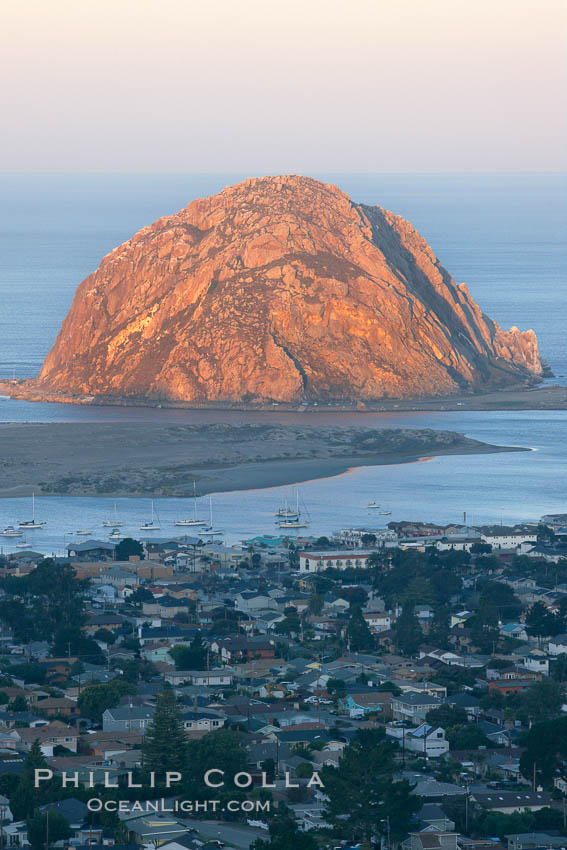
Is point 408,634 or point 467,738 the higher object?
point 408,634

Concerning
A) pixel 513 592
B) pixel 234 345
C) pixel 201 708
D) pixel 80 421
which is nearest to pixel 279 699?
pixel 201 708

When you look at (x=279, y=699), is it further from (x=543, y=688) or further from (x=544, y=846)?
(x=544, y=846)

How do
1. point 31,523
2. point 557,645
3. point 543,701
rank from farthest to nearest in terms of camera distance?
point 31,523
point 557,645
point 543,701

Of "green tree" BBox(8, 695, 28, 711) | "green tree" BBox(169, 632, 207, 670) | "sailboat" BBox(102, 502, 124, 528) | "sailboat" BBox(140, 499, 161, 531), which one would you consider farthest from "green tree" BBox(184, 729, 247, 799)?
"sailboat" BBox(102, 502, 124, 528)

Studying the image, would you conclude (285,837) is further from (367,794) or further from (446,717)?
(446,717)

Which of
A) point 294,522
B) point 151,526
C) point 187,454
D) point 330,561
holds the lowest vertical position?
point 330,561

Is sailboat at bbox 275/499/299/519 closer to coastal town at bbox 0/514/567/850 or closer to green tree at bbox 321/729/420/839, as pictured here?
coastal town at bbox 0/514/567/850

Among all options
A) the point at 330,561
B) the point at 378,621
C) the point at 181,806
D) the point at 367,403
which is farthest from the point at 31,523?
the point at 367,403
